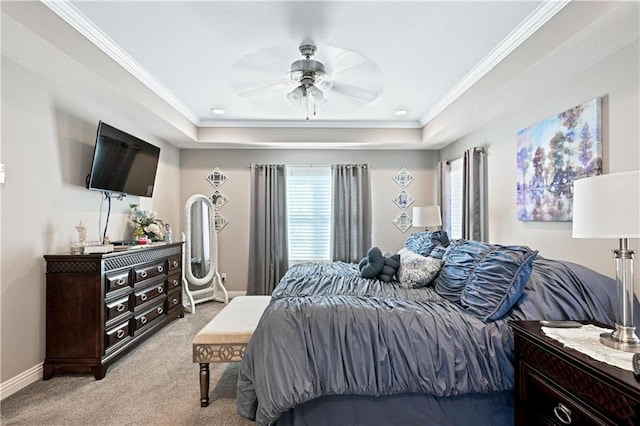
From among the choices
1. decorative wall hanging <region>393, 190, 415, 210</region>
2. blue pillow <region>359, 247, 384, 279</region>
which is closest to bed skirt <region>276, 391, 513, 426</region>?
blue pillow <region>359, 247, 384, 279</region>

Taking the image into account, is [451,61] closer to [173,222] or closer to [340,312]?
[340,312]

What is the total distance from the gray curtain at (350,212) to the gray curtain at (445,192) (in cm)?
111

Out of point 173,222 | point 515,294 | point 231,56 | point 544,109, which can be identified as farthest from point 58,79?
point 544,109

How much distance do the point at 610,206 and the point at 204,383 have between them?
249 cm

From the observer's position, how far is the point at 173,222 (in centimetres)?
523

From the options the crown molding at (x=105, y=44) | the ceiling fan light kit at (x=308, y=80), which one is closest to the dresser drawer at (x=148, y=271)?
the crown molding at (x=105, y=44)

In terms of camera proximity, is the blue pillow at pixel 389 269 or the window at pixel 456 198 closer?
the blue pillow at pixel 389 269

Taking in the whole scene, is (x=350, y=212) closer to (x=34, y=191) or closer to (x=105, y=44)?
(x=105, y=44)

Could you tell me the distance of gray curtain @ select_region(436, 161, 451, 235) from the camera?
16.0ft

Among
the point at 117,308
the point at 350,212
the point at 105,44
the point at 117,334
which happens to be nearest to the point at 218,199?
the point at 350,212

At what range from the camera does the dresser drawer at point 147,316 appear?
128 inches

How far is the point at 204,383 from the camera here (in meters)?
2.27

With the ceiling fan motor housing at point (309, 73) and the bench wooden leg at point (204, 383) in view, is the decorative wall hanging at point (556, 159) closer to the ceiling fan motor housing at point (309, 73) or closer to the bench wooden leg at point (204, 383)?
the ceiling fan motor housing at point (309, 73)

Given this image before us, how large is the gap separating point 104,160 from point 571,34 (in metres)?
3.90
